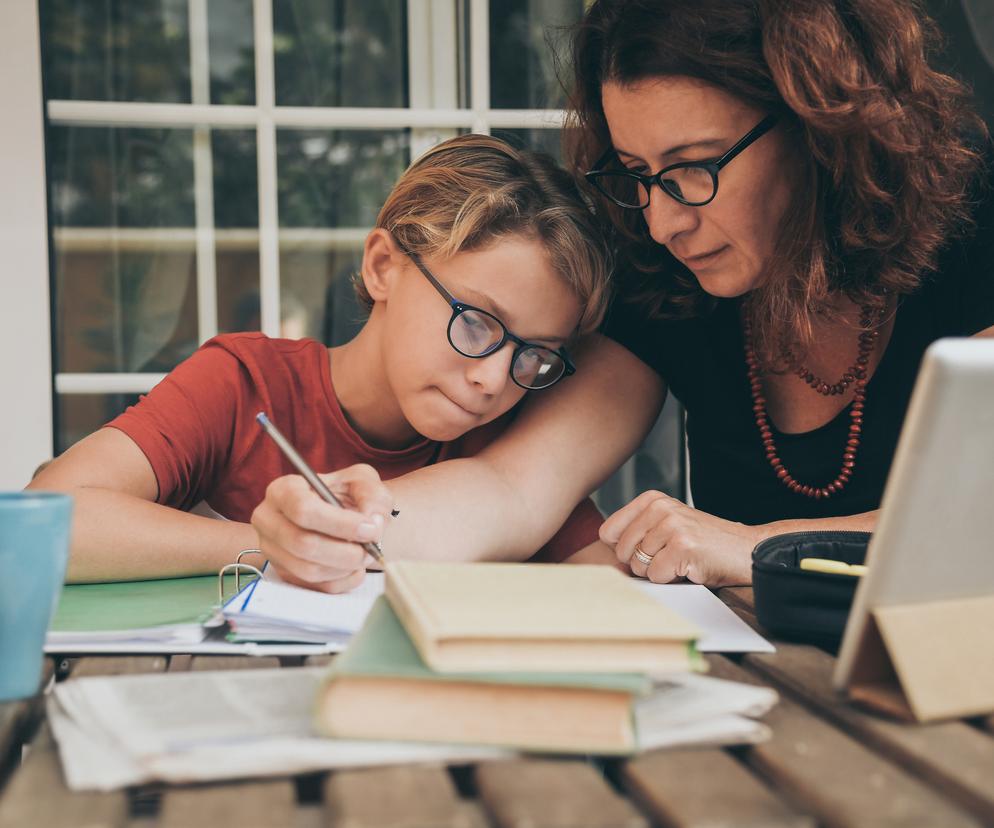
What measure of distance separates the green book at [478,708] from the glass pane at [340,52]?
2.09m

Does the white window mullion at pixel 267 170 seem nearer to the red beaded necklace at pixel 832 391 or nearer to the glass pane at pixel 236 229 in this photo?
the glass pane at pixel 236 229

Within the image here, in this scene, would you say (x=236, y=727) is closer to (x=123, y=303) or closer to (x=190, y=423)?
(x=190, y=423)

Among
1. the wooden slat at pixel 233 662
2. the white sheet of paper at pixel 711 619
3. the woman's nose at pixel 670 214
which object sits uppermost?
the woman's nose at pixel 670 214

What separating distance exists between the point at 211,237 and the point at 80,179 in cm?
32

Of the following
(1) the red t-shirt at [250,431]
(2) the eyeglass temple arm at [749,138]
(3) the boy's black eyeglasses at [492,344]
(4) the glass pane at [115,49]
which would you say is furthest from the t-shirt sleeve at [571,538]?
(4) the glass pane at [115,49]

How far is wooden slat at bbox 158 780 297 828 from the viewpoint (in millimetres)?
546

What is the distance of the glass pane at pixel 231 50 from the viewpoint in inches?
95.2

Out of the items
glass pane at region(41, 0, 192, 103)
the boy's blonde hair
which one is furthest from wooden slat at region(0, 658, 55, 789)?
glass pane at region(41, 0, 192, 103)

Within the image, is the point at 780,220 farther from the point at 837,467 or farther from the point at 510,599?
the point at 510,599

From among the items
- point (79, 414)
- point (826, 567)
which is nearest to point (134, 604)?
point (826, 567)

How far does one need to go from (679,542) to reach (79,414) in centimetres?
173

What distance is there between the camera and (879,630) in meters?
0.73

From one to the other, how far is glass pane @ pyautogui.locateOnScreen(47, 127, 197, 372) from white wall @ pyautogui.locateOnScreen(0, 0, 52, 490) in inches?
2.8

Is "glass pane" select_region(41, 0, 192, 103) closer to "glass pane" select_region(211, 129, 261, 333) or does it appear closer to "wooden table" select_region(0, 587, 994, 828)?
"glass pane" select_region(211, 129, 261, 333)
